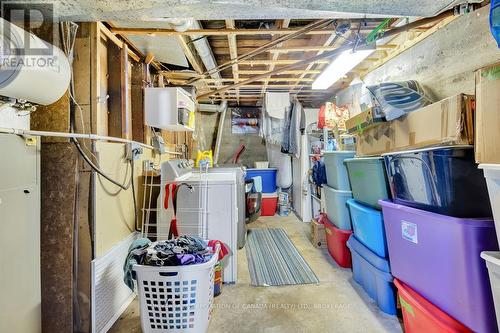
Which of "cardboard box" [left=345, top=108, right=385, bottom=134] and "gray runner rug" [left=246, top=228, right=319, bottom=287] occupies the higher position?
"cardboard box" [left=345, top=108, right=385, bottom=134]

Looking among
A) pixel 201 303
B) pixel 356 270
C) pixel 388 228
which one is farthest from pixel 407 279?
pixel 201 303

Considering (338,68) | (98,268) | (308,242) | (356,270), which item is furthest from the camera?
(308,242)

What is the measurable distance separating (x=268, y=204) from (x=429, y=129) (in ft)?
12.8

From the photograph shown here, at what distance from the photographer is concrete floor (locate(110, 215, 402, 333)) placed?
188 cm

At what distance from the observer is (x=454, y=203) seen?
1369 millimetres

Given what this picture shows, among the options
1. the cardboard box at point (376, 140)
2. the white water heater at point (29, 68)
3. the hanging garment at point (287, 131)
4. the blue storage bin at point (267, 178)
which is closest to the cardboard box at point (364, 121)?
the cardboard box at point (376, 140)

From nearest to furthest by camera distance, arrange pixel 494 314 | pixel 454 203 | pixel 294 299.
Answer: pixel 494 314, pixel 454 203, pixel 294 299

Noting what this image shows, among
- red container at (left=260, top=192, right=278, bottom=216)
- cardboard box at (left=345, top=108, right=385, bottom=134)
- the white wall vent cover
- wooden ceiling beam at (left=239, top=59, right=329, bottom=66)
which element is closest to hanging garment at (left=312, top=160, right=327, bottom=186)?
cardboard box at (left=345, top=108, right=385, bottom=134)

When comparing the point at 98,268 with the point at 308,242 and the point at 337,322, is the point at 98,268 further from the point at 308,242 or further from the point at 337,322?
the point at 308,242

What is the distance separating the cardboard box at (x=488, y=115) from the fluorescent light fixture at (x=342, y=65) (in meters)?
1.41

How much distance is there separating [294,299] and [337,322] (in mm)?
410

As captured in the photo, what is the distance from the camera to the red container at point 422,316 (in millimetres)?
1304

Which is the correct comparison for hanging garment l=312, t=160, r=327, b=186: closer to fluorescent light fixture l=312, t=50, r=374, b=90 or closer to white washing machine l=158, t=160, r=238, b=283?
fluorescent light fixture l=312, t=50, r=374, b=90

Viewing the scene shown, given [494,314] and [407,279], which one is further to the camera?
[407,279]
